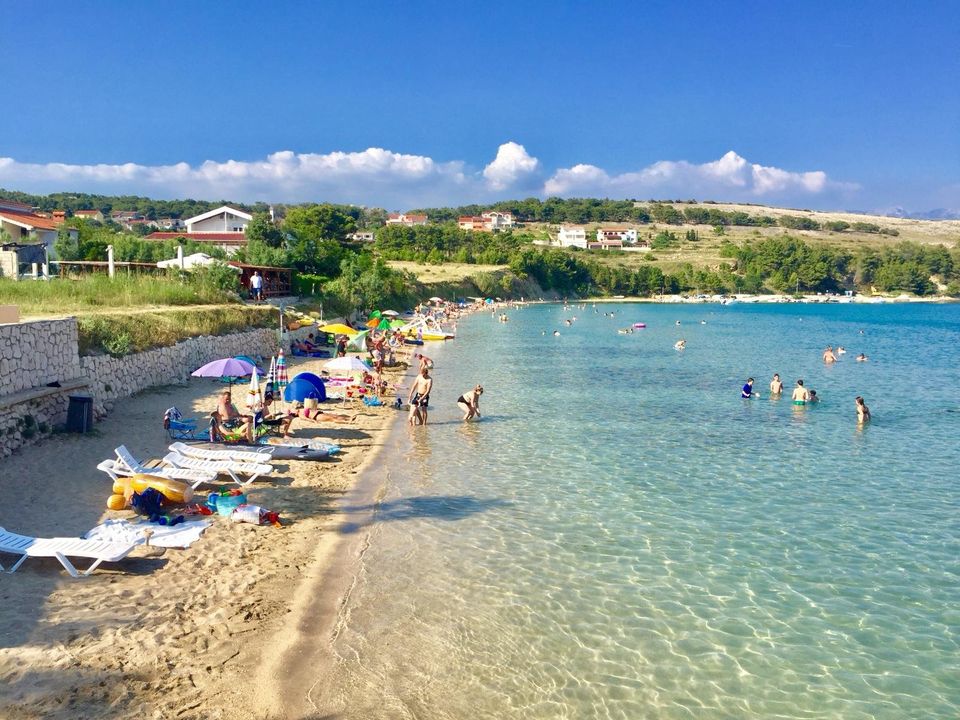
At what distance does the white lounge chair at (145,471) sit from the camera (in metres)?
12.1

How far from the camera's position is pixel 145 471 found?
12.6 meters

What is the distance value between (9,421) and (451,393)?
14.3 meters

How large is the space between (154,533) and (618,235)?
160 m

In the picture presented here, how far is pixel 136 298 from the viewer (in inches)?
981

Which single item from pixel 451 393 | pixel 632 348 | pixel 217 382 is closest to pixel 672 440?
pixel 451 393

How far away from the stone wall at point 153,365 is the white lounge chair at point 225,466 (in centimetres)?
461

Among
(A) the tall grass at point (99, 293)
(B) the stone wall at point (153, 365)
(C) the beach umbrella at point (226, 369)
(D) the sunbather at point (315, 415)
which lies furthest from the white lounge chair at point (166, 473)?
(A) the tall grass at point (99, 293)

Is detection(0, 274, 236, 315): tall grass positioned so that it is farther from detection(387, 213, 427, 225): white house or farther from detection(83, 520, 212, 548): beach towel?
detection(387, 213, 427, 225): white house

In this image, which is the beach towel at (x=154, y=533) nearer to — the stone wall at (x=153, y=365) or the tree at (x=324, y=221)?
the stone wall at (x=153, y=365)

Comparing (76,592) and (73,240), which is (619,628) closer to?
(76,592)

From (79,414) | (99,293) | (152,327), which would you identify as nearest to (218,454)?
(79,414)

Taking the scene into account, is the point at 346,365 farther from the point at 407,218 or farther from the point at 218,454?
the point at 407,218

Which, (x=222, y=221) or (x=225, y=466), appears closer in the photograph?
(x=225, y=466)

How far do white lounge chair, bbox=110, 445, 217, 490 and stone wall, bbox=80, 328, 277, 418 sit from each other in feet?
15.3
